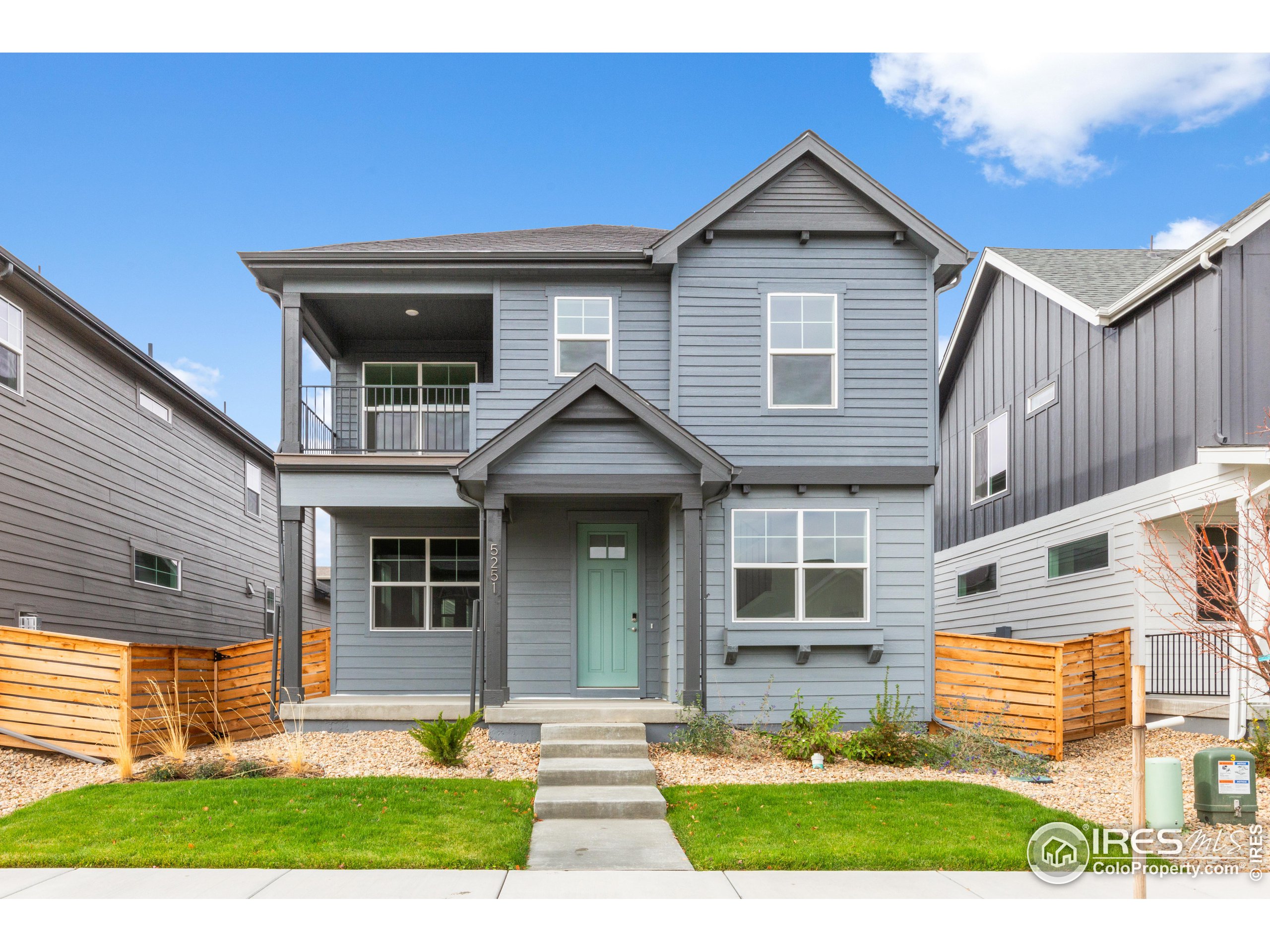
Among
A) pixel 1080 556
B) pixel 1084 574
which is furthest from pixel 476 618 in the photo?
pixel 1080 556

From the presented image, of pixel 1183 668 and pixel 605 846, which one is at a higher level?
pixel 1183 668

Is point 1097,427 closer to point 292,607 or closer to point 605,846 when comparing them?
point 605,846

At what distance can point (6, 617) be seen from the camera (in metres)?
11.9

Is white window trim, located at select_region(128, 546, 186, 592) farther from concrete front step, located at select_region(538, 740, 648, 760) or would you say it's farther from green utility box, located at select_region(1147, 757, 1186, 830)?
green utility box, located at select_region(1147, 757, 1186, 830)

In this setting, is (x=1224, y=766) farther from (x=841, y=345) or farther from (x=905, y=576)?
(x=841, y=345)

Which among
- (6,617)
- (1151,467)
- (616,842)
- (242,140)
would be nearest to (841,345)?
(1151,467)

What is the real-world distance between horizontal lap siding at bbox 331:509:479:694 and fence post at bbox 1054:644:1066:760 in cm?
718

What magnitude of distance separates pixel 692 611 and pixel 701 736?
4.39 ft

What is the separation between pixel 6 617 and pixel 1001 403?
1580 centimetres

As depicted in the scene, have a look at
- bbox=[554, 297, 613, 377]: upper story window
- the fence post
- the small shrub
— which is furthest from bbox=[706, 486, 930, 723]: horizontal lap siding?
bbox=[554, 297, 613, 377]: upper story window

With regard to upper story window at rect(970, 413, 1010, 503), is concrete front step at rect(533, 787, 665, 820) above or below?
below

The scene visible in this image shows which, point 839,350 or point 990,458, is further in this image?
point 990,458

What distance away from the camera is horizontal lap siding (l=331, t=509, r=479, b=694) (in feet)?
42.4

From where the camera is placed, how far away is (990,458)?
58.5 ft
